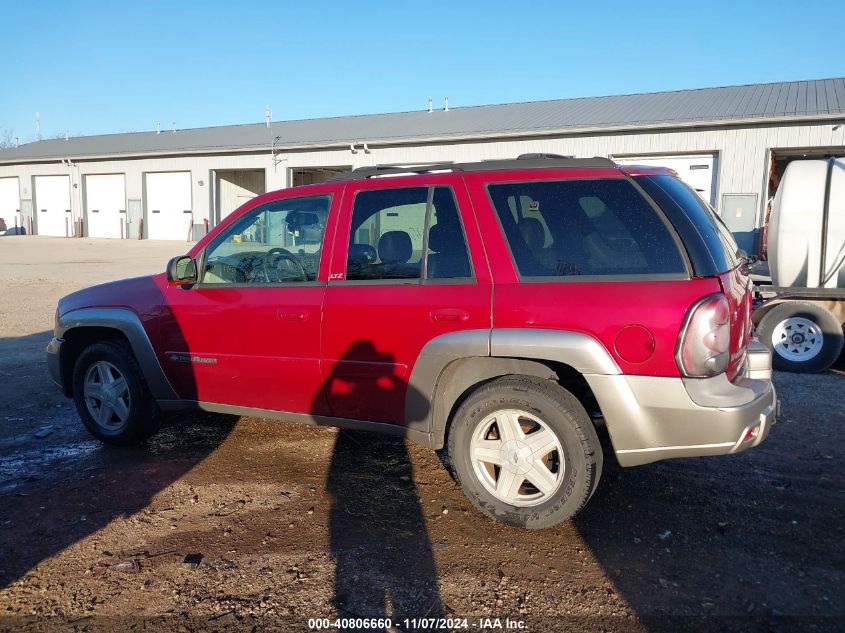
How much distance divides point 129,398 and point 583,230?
3.46 m

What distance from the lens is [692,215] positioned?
339cm

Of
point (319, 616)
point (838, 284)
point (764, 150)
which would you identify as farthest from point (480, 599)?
point (764, 150)

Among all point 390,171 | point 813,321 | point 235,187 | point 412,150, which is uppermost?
point 412,150

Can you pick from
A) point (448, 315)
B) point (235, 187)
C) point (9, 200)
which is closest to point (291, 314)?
point (448, 315)

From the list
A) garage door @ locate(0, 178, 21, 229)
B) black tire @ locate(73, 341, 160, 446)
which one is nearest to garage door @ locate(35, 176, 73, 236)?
garage door @ locate(0, 178, 21, 229)

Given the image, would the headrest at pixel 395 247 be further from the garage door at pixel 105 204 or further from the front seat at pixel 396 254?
the garage door at pixel 105 204

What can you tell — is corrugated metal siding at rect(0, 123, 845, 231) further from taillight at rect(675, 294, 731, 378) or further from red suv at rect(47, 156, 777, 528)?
taillight at rect(675, 294, 731, 378)

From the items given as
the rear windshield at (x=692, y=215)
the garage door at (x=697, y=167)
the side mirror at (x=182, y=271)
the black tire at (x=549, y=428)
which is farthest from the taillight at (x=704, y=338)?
the garage door at (x=697, y=167)

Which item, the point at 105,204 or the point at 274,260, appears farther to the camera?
the point at 105,204

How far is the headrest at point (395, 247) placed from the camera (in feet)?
12.6

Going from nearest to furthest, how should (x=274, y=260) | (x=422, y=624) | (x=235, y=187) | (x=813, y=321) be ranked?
(x=422, y=624) < (x=274, y=260) < (x=813, y=321) < (x=235, y=187)

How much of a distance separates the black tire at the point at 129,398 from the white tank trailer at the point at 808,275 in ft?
21.8

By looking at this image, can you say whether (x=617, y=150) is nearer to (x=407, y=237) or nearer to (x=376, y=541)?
(x=407, y=237)

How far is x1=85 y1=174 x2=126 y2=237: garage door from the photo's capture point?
1297 inches
